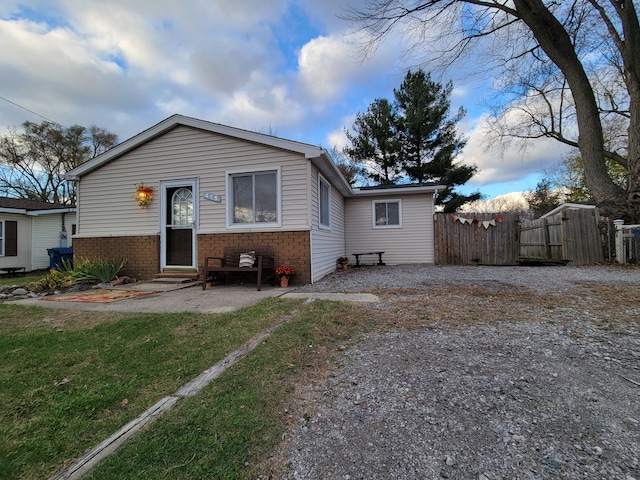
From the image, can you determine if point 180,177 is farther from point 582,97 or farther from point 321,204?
point 582,97

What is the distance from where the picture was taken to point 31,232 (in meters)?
13.3

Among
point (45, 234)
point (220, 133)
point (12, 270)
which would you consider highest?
point (220, 133)

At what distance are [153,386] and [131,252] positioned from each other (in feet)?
23.2

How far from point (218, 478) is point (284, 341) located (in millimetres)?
1651

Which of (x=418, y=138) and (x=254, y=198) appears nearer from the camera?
(x=254, y=198)

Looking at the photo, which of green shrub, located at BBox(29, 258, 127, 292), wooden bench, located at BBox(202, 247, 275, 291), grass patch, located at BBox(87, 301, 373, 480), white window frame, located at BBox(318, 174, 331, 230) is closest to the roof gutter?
green shrub, located at BBox(29, 258, 127, 292)

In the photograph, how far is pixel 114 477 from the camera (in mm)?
1313

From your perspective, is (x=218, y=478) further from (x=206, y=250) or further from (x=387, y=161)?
(x=387, y=161)

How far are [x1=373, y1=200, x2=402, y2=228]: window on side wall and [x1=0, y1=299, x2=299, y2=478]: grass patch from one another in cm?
774

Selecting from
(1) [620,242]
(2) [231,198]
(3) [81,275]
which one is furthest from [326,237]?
(1) [620,242]

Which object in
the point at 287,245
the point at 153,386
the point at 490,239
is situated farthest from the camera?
the point at 490,239

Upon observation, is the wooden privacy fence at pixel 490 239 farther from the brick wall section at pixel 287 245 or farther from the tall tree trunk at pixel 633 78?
the brick wall section at pixel 287 245

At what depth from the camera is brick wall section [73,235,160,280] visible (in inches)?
311

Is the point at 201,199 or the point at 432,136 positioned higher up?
the point at 432,136
